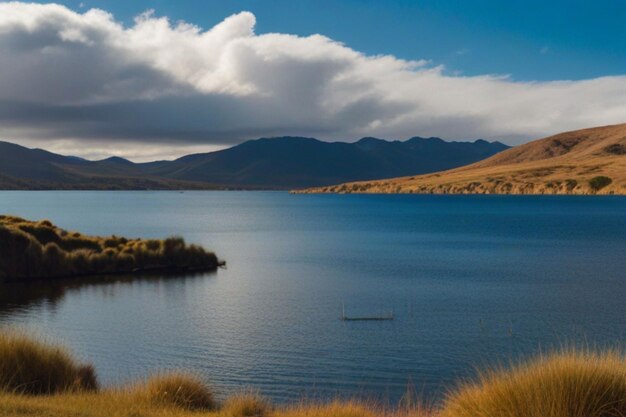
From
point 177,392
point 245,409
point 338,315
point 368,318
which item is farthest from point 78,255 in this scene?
point 245,409

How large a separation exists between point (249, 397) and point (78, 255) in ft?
146

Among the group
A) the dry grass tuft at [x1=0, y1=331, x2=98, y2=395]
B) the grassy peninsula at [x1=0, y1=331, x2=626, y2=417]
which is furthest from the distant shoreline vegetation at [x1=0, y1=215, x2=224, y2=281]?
the grassy peninsula at [x1=0, y1=331, x2=626, y2=417]

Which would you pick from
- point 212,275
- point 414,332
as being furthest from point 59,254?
point 414,332

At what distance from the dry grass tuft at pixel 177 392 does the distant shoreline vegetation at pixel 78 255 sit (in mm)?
39636

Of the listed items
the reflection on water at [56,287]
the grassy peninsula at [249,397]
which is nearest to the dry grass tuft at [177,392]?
the grassy peninsula at [249,397]

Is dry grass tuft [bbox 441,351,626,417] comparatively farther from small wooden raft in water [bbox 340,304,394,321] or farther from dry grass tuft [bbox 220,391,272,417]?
small wooden raft in water [bbox 340,304,394,321]

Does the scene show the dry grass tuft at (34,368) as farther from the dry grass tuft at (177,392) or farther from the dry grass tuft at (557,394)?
the dry grass tuft at (557,394)

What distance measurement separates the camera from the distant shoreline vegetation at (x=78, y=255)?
50.3 m

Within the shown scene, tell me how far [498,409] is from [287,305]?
2947 cm

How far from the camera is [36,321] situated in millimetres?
35531

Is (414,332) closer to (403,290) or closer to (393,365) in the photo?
(393,365)

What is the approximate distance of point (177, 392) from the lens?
1422 centimetres

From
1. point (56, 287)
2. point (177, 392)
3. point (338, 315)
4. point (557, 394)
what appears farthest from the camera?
point (56, 287)

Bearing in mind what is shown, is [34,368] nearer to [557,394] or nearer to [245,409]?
[245,409]
